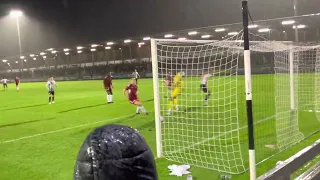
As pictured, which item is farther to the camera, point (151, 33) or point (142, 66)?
point (142, 66)

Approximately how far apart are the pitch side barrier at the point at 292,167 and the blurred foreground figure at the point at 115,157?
8.88 ft

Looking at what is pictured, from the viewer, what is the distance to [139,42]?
54562 millimetres

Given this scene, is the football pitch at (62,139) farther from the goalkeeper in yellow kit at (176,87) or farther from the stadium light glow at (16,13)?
the stadium light glow at (16,13)

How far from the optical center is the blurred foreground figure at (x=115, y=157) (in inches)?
50.8

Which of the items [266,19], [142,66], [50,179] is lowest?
[50,179]

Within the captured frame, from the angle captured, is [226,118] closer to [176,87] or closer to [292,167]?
[176,87]

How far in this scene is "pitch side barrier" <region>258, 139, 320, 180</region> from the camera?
12.8 feet

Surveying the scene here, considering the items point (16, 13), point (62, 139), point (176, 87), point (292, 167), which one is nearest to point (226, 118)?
point (176, 87)

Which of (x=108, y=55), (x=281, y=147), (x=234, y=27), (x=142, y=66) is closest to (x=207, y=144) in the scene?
(x=281, y=147)

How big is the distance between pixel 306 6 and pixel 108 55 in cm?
3812

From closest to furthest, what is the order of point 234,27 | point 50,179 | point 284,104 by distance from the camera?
point 50,179, point 284,104, point 234,27

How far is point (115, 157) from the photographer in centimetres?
130

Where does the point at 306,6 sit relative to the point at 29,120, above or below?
above

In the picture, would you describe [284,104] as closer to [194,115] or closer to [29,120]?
[194,115]
